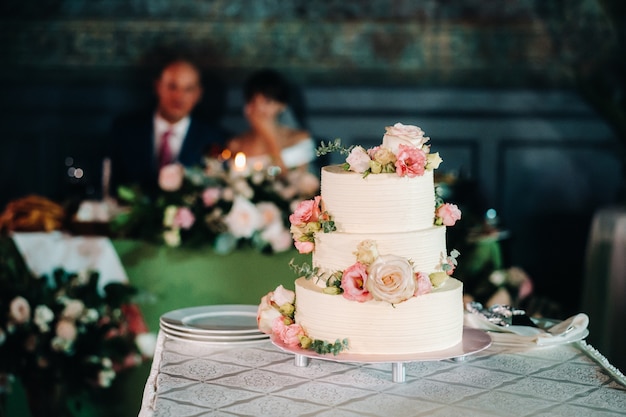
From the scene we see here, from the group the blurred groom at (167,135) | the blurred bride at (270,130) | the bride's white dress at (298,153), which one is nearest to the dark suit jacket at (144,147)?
the blurred groom at (167,135)

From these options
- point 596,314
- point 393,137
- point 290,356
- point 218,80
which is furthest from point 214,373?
point 218,80

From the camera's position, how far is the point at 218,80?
A: 281 inches

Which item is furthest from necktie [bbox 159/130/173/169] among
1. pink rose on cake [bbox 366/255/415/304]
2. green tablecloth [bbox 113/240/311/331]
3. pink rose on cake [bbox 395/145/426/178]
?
pink rose on cake [bbox 366/255/415/304]

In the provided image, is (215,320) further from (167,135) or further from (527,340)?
(167,135)

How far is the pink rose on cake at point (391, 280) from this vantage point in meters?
1.91

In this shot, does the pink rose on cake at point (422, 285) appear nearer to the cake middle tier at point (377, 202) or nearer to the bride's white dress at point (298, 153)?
the cake middle tier at point (377, 202)

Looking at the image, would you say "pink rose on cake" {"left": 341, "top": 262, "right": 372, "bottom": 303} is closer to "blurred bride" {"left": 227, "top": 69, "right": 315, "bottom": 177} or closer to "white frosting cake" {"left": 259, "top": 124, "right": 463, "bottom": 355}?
"white frosting cake" {"left": 259, "top": 124, "right": 463, "bottom": 355}

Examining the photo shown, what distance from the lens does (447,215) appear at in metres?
2.13

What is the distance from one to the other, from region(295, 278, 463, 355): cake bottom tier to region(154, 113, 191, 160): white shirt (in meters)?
4.76

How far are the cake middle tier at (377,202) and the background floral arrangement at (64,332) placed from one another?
70.0 inches

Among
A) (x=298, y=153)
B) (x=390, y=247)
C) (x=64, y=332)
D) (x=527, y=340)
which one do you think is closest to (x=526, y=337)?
(x=527, y=340)

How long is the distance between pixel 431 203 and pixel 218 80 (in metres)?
5.18

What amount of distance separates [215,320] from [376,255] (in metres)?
0.69

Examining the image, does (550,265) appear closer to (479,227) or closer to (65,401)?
(479,227)
